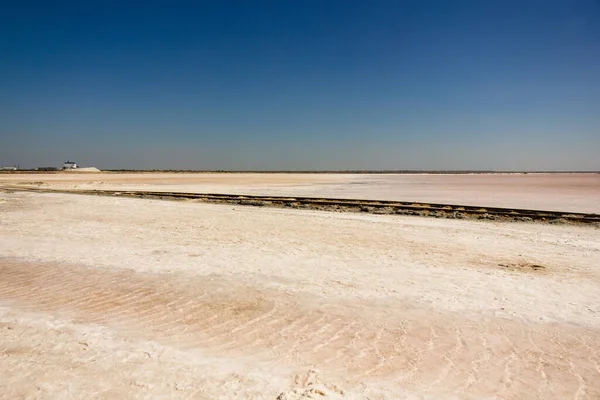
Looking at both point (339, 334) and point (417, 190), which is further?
point (417, 190)

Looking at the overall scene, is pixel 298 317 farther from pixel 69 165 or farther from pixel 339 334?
pixel 69 165

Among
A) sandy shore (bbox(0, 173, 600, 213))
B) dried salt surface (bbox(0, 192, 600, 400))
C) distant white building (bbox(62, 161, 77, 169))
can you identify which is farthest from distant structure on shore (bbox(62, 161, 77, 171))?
dried salt surface (bbox(0, 192, 600, 400))

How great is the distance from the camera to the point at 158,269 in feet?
28.1

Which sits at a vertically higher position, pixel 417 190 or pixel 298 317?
pixel 417 190

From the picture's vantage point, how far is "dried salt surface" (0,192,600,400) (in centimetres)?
410

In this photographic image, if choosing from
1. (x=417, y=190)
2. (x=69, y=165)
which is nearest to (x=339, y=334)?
(x=417, y=190)

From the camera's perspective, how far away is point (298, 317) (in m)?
5.94

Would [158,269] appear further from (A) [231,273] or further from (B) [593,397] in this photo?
(B) [593,397]

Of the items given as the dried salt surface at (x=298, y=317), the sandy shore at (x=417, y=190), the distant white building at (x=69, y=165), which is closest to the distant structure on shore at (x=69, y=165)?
the distant white building at (x=69, y=165)

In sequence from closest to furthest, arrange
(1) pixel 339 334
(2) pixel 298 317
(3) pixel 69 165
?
(1) pixel 339 334, (2) pixel 298 317, (3) pixel 69 165

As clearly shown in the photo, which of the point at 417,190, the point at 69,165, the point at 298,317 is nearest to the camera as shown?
the point at 298,317

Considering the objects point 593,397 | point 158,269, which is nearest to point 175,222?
point 158,269

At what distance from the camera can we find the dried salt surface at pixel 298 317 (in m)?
4.10

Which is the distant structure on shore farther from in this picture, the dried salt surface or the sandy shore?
the dried salt surface
